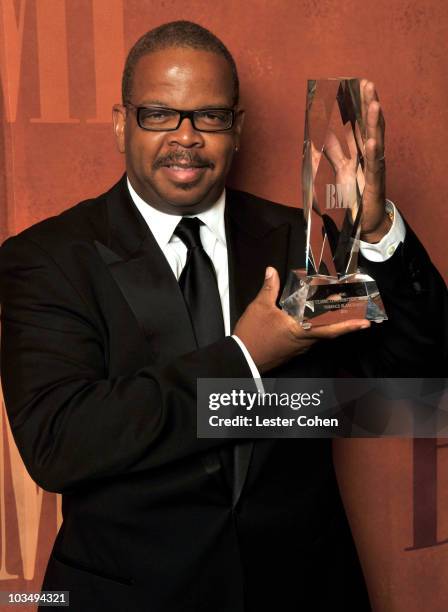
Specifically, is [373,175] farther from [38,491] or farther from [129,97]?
[38,491]

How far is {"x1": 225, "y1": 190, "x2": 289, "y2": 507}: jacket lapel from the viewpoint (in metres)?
1.18

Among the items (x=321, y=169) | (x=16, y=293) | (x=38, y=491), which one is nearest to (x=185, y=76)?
(x=321, y=169)

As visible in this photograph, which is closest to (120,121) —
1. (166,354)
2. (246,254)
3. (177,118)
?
(177,118)

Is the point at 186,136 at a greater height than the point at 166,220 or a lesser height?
greater

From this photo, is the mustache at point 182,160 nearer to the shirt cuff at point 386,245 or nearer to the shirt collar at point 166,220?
the shirt collar at point 166,220

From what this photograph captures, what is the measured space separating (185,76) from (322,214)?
288mm

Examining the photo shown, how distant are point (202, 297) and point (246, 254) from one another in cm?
11

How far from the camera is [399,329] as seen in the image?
47.6 inches

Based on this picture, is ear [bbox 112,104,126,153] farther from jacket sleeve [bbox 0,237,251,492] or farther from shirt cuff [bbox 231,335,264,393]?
shirt cuff [bbox 231,335,264,393]

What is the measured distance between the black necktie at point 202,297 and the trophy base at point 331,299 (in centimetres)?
15

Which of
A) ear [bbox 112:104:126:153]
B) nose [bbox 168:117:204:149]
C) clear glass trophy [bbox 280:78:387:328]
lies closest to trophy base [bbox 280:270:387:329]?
clear glass trophy [bbox 280:78:387:328]

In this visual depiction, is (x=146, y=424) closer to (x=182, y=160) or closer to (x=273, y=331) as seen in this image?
(x=273, y=331)

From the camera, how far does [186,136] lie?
1.19 metres

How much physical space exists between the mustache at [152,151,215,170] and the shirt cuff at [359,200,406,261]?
0.83ft
